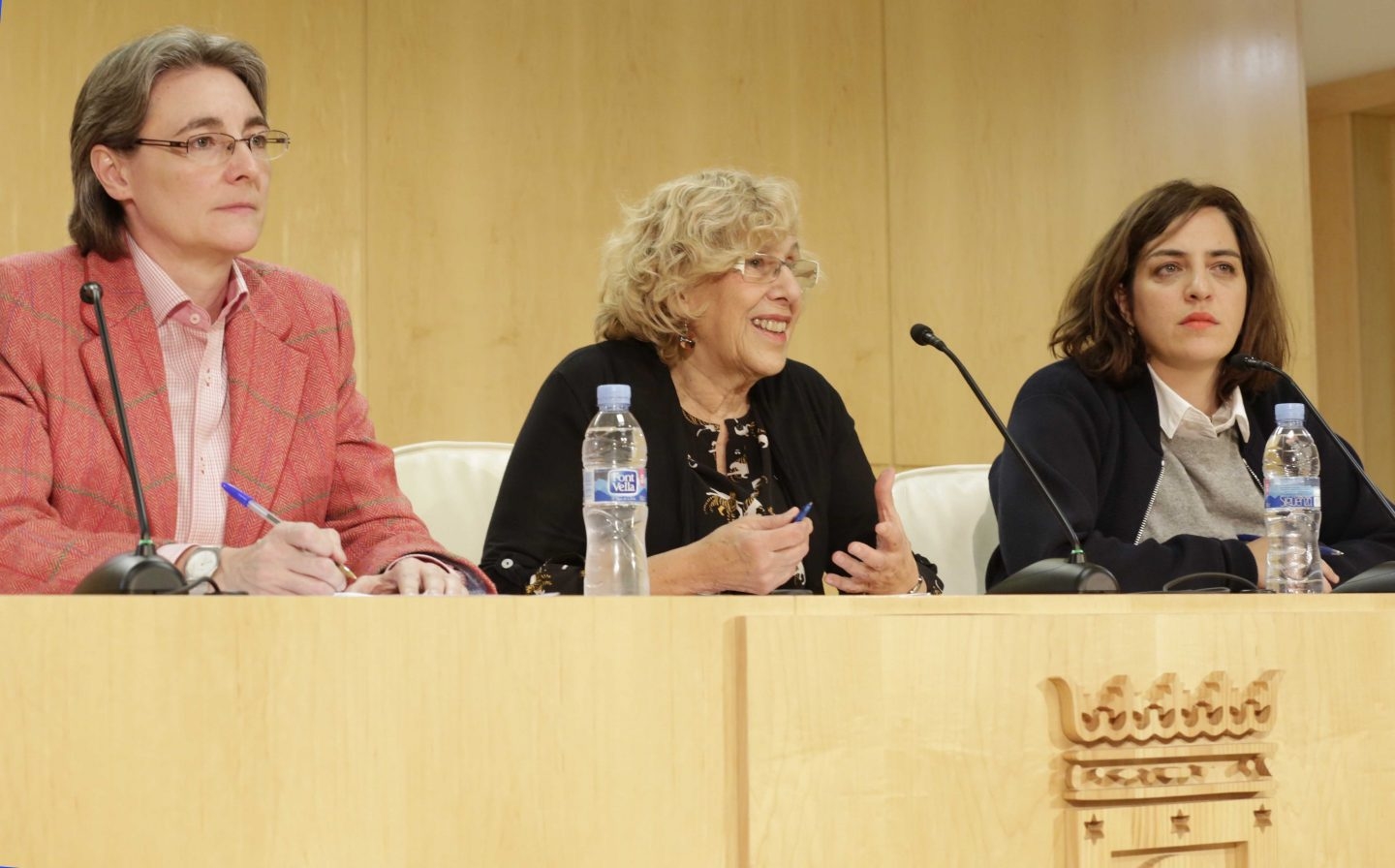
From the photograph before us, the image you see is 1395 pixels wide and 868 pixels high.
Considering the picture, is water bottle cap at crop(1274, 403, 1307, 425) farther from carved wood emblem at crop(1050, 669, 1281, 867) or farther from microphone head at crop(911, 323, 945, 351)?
carved wood emblem at crop(1050, 669, 1281, 867)

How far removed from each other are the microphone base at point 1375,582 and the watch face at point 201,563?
1.19 m

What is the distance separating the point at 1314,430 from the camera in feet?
8.82

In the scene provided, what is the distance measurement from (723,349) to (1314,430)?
112 cm

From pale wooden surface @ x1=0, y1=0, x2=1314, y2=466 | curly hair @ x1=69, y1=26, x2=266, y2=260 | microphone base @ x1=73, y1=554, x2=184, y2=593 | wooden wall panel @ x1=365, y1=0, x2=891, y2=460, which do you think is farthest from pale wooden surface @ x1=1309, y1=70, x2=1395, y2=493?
microphone base @ x1=73, y1=554, x2=184, y2=593

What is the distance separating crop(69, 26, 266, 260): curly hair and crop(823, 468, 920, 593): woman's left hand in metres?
1.06

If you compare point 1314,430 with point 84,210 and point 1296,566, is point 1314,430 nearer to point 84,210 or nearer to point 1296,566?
point 1296,566

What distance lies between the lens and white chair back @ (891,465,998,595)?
8.85 feet

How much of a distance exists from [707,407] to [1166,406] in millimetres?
807

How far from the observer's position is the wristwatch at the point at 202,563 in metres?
1.48

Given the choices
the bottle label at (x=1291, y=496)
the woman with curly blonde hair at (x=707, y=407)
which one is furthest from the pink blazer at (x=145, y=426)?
the bottle label at (x=1291, y=496)

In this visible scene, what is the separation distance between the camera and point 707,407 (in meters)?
2.40

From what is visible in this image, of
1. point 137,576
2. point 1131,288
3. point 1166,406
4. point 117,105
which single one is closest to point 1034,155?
point 1131,288

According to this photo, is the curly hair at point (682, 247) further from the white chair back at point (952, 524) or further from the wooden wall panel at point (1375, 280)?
the wooden wall panel at point (1375, 280)

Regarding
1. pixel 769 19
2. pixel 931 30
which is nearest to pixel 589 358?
pixel 769 19
